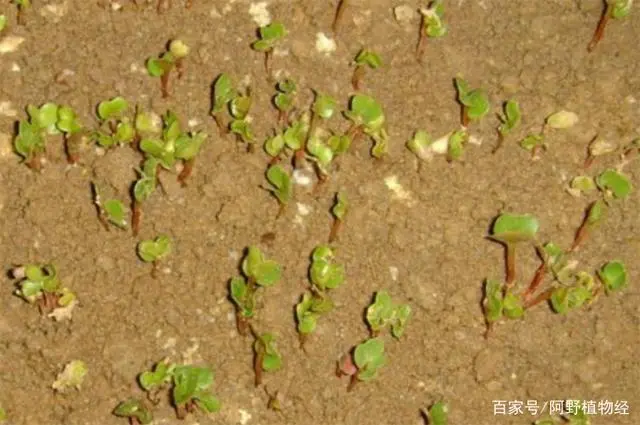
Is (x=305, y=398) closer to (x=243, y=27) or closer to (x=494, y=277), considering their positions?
(x=494, y=277)

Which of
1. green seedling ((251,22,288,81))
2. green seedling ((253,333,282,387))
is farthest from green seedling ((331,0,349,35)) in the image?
green seedling ((253,333,282,387))

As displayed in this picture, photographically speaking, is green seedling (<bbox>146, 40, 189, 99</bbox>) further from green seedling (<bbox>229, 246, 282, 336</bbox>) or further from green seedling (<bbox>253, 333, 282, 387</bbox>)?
green seedling (<bbox>253, 333, 282, 387</bbox>)

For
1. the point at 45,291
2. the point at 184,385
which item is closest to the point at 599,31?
the point at 184,385

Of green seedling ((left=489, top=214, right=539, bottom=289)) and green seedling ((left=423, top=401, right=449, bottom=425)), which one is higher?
green seedling ((left=489, top=214, right=539, bottom=289))

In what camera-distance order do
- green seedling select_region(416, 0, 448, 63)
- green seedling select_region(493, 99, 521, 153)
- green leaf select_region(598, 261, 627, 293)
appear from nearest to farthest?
green leaf select_region(598, 261, 627, 293) → green seedling select_region(493, 99, 521, 153) → green seedling select_region(416, 0, 448, 63)

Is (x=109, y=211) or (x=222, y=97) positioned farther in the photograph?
(x=222, y=97)

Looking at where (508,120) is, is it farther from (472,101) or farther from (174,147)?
(174,147)

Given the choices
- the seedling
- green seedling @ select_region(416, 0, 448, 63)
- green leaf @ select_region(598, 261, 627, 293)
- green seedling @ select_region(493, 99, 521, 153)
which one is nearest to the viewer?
the seedling

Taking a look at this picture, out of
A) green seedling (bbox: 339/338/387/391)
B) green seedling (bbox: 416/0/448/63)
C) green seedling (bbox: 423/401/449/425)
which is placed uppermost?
green seedling (bbox: 416/0/448/63)
